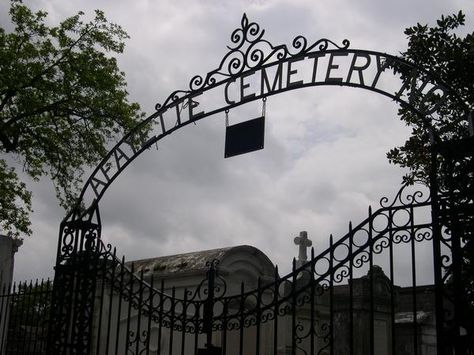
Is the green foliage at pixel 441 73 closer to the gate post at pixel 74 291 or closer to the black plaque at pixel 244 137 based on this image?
the black plaque at pixel 244 137

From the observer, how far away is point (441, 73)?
7418 millimetres

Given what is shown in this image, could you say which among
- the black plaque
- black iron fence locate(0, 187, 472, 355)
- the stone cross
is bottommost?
black iron fence locate(0, 187, 472, 355)

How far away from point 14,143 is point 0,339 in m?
4.09

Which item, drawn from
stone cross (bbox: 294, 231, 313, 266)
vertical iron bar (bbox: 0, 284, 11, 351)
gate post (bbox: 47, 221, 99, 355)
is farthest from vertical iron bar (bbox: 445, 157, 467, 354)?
stone cross (bbox: 294, 231, 313, 266)

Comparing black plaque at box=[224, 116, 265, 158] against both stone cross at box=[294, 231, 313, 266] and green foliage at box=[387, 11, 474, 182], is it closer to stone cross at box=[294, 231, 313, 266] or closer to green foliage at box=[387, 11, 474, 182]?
green foliage at box=[387, 11, 474, 182]

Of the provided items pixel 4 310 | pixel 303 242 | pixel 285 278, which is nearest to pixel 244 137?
pixel 285 278

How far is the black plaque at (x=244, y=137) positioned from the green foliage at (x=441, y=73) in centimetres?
160

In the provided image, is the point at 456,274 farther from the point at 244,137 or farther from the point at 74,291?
the point at 74,291

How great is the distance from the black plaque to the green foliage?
5.25 ft

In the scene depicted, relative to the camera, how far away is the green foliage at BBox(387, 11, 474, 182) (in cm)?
721

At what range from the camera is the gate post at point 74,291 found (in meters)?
7.66

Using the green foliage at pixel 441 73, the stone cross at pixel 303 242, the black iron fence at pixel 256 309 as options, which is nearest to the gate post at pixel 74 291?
the black iron fence at pixel 256 309

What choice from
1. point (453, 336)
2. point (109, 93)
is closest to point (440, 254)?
point (453, 336)

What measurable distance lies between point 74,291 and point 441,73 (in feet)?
16.6
